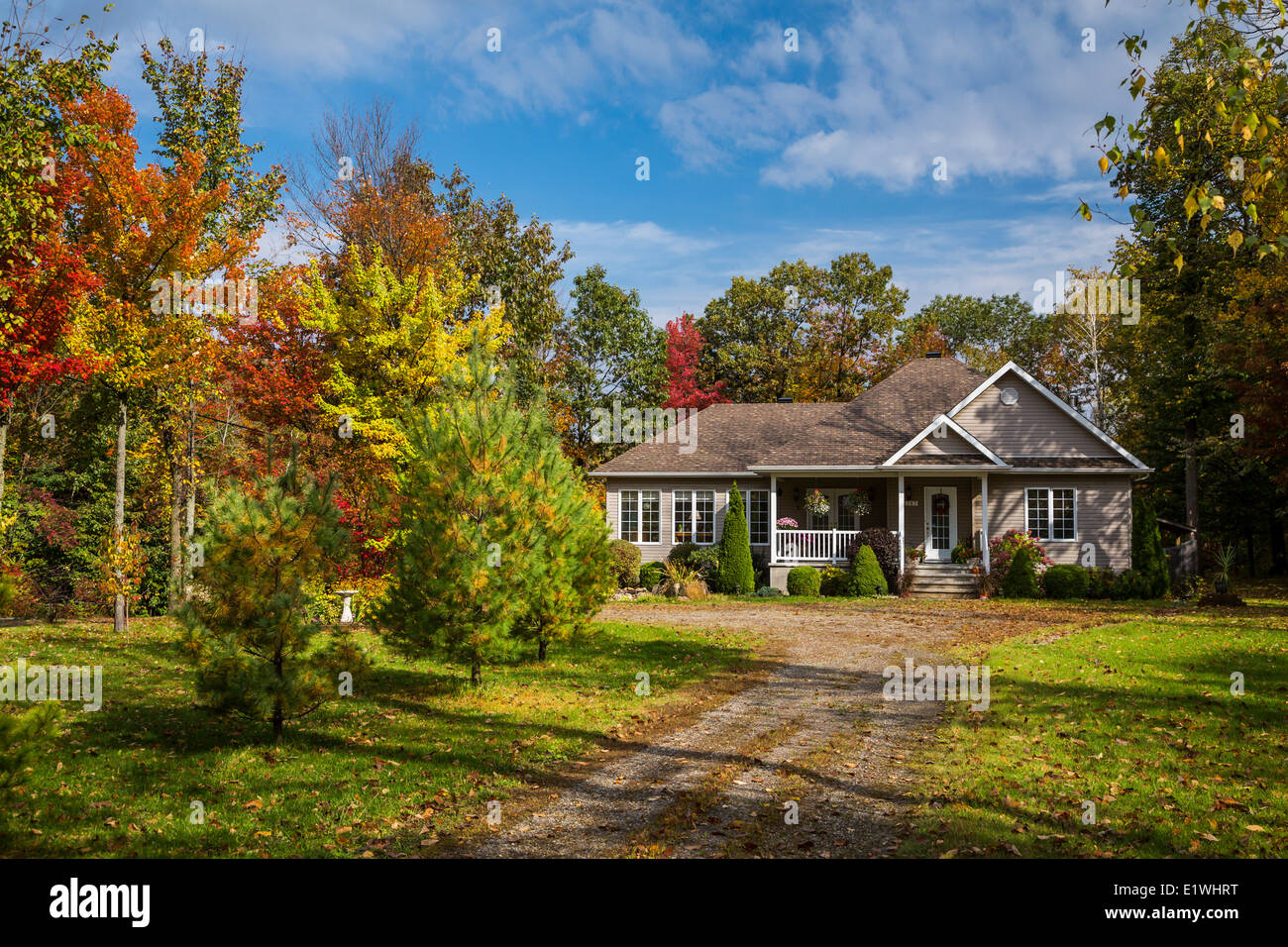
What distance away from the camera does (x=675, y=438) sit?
29516 millimetres

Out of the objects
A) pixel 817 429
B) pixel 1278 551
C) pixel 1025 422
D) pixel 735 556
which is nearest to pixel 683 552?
pixel 735 556

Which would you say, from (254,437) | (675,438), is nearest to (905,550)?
(675,438)

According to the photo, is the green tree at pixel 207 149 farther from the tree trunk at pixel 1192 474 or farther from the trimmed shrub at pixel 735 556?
the tree trunk at pixel 1192 474

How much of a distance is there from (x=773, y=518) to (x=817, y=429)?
5024 mm

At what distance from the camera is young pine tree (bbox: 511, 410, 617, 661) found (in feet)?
34.2

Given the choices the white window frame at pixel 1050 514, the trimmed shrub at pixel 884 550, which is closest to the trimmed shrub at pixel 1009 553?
the white window frame at pixel 1050 514

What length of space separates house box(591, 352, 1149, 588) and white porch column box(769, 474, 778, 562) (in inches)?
2.5

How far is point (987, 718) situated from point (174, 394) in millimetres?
16235

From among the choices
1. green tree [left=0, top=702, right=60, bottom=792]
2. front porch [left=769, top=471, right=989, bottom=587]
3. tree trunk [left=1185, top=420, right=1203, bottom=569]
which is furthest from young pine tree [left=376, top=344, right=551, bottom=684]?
tree trunk [left=1185, top=420, right=1203, bottom=569]

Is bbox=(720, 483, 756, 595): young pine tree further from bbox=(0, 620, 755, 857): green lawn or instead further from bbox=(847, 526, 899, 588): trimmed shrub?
bbox=(0, 620, 755, 857): green lawn

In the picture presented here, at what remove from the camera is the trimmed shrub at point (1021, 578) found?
74.2 feet

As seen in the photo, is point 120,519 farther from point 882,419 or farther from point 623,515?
point 882,419

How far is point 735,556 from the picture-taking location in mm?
24438
